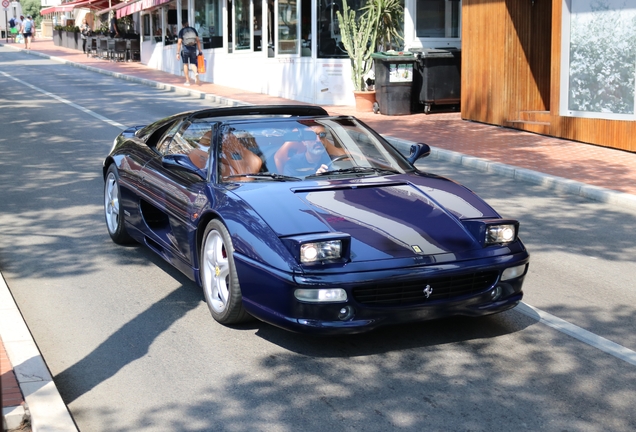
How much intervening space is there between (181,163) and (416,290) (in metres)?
2.15

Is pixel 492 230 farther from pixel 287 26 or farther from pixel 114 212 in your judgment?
pixel 287 26

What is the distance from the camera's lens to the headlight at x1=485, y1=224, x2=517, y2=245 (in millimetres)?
5516

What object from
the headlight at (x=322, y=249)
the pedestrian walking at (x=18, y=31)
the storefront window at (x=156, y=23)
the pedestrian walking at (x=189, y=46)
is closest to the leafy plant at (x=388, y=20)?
the pedestrian walking at (x=189, y=46)

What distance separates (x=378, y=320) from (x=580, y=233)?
443cm

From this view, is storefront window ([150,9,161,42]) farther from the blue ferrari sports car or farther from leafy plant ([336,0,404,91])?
the blue ferrari sports car

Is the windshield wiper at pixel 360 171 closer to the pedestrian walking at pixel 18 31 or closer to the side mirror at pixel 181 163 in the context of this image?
the side mirror at pixel 181 163

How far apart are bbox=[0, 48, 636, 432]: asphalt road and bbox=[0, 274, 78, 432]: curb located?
131 mm

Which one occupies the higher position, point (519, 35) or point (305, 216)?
point (519, 35)

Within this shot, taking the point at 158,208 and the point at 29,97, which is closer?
the point at 158,208

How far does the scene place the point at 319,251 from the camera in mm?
5105

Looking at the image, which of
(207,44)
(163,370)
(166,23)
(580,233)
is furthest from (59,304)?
(166,23)

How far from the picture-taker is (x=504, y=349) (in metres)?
5.44

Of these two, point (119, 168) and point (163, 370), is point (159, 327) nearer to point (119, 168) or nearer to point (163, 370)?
point (163, 370)

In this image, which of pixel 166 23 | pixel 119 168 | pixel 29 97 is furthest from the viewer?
pixel 166 23
